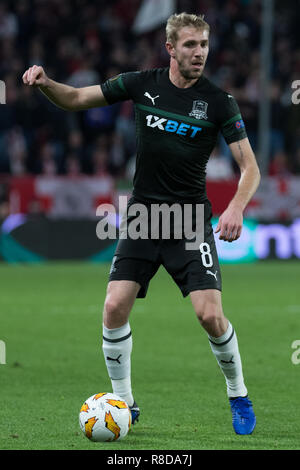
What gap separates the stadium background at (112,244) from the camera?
6676 millimetres

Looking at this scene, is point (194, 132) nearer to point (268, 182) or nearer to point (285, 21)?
point (268, 182)

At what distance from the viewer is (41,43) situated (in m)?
21.5

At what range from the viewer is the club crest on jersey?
606 cm

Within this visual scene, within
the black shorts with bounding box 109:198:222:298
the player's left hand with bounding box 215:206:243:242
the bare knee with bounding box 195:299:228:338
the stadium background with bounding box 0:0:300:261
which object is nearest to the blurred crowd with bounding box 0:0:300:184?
the stadium background with bounding box 0:0:300:261

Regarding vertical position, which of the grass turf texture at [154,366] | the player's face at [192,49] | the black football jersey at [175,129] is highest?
the player's face at [192,49]

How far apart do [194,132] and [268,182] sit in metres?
12.8

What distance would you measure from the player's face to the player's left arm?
49 cm

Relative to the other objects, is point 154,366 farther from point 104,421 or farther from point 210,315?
point 104,421

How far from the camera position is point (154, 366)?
335 inches

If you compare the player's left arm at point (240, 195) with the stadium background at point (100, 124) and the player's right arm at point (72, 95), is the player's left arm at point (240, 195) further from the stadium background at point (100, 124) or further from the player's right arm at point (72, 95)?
the stadium background at point (100, 124)

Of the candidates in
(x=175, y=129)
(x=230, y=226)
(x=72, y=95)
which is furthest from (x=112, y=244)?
(x=230, y=226)

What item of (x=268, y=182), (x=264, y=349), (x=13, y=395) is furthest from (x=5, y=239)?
(x=13, y=395)

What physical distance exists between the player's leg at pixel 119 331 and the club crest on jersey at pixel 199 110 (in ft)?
3.36

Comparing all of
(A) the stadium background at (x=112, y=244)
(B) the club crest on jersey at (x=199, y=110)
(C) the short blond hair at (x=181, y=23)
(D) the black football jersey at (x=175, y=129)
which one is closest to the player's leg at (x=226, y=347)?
(A) the stadium background at (x=112, y=244)
